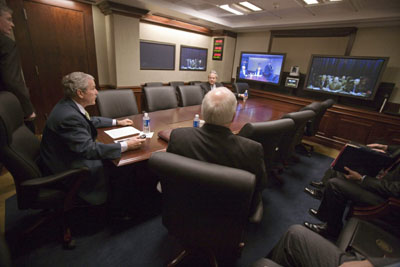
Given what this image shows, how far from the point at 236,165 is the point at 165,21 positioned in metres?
4.72

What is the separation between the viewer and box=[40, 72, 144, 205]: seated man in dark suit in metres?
1.28

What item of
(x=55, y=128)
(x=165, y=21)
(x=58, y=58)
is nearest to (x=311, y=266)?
(x=55, y=128)

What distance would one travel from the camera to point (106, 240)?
153 centimetres

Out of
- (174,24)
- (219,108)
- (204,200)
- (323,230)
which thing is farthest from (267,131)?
(174,24)

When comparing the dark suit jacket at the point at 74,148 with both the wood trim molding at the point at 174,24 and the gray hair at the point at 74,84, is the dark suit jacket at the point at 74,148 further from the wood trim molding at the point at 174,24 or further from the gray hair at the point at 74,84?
the wood trim molding at the point at 174,24

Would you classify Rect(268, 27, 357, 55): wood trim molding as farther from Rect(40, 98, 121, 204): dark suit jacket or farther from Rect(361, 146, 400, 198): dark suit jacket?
Rect(40, 98, 121, 204): dark suit jacket

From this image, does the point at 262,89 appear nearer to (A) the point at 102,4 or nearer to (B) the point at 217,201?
(A) the point at 102,4

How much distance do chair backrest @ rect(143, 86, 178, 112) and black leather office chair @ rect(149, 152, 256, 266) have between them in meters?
1.94

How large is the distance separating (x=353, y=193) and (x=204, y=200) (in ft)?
4.58

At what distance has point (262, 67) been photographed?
192 inches

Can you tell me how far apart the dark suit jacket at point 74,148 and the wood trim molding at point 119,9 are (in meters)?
2.90

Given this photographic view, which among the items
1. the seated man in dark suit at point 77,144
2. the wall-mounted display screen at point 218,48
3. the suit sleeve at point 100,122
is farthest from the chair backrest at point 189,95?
the wall-mounted display screen at point 218,48

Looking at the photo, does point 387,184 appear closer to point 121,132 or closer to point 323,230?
point 323,230

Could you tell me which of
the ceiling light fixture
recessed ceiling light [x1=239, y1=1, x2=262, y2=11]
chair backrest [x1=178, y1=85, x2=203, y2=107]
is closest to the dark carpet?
chair backrest [x1=178, y1=85, x2=203, y2=107]
